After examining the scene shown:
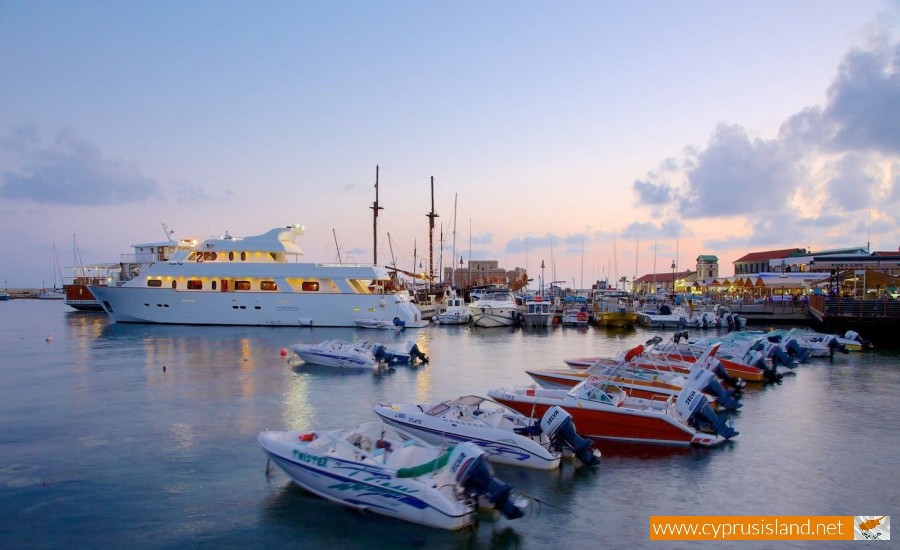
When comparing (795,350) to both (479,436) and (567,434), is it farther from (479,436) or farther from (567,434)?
(479,436)

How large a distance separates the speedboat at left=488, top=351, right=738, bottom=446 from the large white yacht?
34688mm

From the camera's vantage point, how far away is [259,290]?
5231 centimetres

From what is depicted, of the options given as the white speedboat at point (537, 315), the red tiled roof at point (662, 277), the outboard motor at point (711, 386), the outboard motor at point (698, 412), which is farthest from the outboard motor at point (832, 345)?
the red tiled roof at point (662, 277)

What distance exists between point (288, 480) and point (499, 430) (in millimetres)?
4823

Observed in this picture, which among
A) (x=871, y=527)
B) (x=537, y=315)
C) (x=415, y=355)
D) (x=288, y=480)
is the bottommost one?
(x=871, y=527)

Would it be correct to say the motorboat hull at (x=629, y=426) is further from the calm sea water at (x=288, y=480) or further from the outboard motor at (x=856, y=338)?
the outboard motor at (x=856, y=338)

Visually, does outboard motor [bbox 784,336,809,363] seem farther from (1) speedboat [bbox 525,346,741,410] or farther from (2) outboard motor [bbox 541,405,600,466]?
(2) outboard motor [bbox 541,405,600,466]

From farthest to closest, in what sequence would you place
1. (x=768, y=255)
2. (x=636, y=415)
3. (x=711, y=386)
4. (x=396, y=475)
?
1. (x=768, y=255)
2. (x=711, y=386)
3. (x=636, y=415)
4. (x=396, y=475)

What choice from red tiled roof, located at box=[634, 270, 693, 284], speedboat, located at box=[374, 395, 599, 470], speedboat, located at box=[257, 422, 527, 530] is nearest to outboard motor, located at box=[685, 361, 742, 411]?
speedboat, located at box=[374, 395, 599, 470]

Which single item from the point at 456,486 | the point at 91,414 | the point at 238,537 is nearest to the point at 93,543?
the point at 238,537

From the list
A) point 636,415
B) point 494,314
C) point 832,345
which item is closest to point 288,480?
point 636,415

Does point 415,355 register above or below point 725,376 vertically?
below

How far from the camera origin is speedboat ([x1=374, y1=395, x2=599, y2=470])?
1397 centimetres

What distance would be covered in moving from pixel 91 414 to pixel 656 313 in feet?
169
